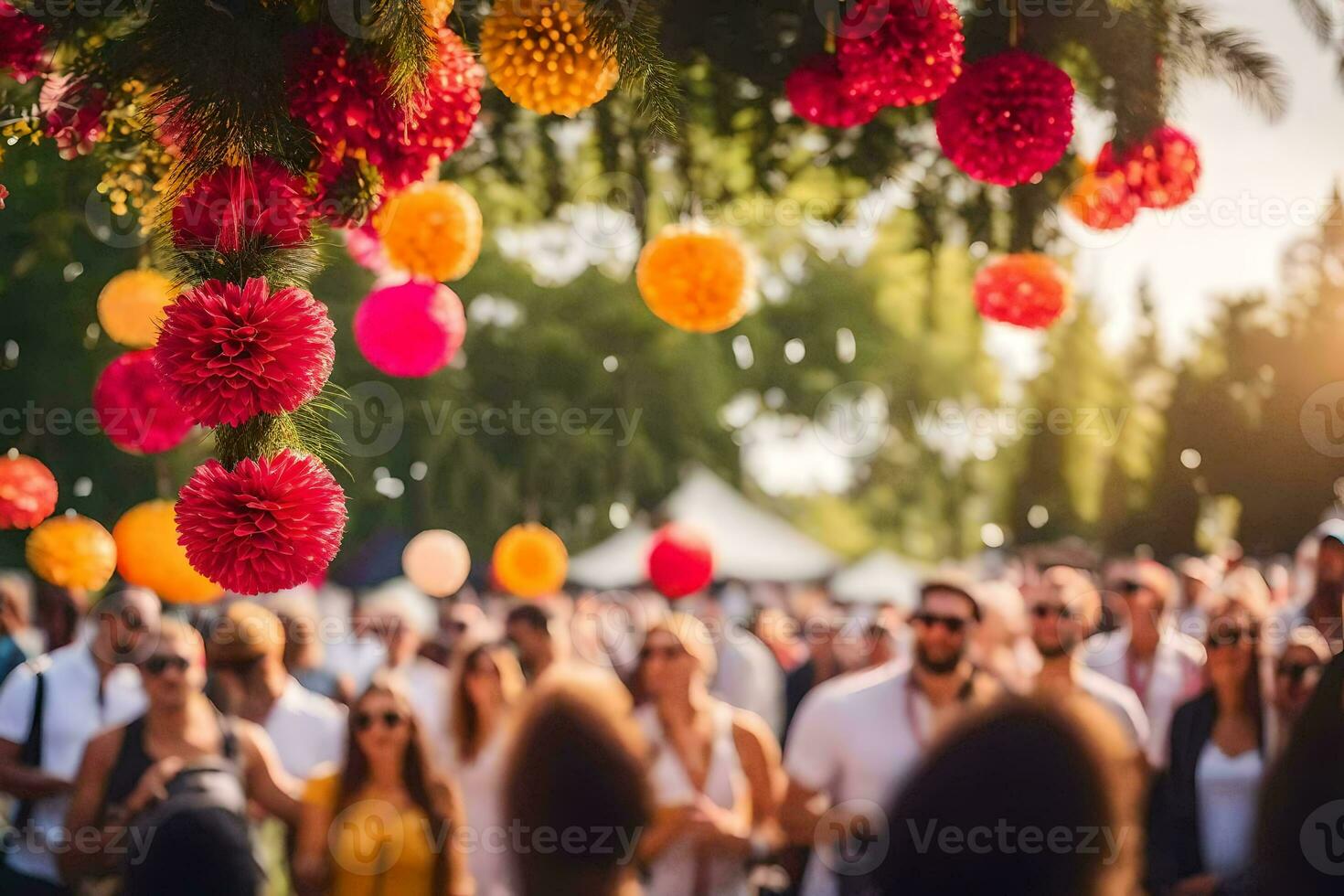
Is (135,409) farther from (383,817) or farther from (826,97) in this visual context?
(383,817)

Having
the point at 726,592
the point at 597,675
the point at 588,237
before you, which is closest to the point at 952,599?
the point at 597,675

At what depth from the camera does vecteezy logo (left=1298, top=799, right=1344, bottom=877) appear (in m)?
4.55

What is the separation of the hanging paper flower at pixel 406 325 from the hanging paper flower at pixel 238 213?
214cm

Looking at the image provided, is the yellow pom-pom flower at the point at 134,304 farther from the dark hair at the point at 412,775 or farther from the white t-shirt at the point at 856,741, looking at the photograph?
the white t-shirt at the point at 856,741

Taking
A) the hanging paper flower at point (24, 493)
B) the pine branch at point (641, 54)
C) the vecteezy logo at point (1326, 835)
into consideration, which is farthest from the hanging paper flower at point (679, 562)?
the pine branch at point (641, 54)

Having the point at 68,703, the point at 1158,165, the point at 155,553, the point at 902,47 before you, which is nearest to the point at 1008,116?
the point at 902,47

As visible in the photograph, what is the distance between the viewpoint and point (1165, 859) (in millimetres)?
5082

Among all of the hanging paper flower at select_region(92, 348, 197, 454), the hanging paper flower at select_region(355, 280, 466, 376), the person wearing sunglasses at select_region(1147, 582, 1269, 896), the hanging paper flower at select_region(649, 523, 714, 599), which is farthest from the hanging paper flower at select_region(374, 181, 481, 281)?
the hanging paper flower at select_region(649, 523, 714, 599)

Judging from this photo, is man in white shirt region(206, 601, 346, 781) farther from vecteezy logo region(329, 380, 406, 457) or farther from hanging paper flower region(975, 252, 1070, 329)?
vecteezy logo region(329, 380, 406, 457)

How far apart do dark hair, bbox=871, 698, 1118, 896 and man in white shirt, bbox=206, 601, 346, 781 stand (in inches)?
93.7

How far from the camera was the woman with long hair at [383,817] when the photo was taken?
477 centimetres

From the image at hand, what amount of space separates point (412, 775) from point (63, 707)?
5.05 feet

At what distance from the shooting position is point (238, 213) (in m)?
1.43

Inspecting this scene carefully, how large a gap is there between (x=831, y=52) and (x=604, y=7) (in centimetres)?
73
